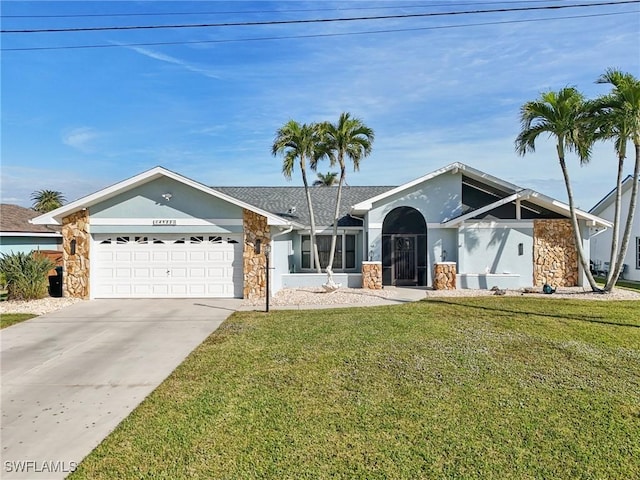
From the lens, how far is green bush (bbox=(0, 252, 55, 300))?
44.4 feet

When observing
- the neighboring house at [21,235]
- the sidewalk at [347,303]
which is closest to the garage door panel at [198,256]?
the sidewalk at [347,303]

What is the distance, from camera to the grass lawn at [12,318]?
10.7 m

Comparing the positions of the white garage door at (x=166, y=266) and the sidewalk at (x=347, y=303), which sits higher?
the white garage door at (x=166, y=266)

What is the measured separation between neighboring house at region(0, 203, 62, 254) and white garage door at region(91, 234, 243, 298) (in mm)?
7681

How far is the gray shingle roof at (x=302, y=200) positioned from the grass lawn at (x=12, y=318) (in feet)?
37.1

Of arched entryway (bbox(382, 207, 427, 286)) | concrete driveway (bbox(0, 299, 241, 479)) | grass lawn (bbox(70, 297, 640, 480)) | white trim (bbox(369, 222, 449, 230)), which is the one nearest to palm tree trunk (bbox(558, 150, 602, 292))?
white trim (bbox(369, 222, 449, 230))

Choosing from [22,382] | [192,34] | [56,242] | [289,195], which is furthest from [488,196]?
[56,242]

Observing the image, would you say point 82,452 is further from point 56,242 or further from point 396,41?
point 56,242

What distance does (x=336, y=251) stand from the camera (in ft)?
68.8

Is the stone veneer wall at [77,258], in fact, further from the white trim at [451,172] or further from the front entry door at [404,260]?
the front entry door at [404,260]

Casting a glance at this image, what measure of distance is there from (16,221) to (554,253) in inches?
1103

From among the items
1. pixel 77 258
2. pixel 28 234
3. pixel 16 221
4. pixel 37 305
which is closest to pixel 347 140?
pixel 77 258

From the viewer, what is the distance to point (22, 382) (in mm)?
6531

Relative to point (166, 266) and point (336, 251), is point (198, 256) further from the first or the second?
point (336, 251)
